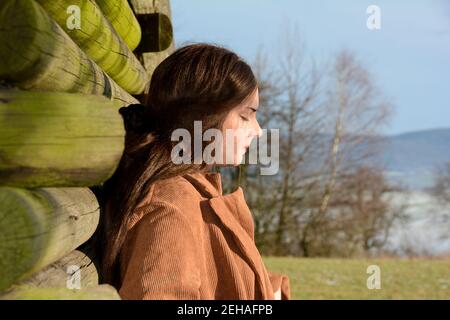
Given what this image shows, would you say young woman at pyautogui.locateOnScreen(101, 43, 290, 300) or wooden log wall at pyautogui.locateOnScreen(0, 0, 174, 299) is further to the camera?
young woman at pyautogui.locateOnScreen(101, 43, 290, 300)

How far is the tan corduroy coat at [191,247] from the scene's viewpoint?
1904 millimetres

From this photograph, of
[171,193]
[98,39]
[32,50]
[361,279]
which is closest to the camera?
[32,50]

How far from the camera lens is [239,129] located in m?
2.35

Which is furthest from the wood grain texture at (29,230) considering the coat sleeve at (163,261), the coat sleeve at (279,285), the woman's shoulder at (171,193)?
the coat sleeve at (279,285)

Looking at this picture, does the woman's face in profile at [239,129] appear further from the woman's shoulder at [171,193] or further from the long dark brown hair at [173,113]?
the woman's shoulder at [171,193]

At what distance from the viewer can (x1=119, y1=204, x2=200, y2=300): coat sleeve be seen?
1.88 meters

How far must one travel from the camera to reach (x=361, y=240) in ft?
70.5

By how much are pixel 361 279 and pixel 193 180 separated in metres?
9.67

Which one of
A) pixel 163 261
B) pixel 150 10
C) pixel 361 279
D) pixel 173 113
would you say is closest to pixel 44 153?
pixel 163 261

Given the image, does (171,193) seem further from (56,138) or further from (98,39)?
(98,39)

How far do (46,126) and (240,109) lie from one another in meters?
0.80

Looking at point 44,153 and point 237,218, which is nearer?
point 44,153

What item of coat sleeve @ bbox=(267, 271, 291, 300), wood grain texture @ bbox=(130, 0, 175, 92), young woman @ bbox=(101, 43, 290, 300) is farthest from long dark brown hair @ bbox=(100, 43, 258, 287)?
wood grain texture @ bbox=(130, 0, 175, 92)

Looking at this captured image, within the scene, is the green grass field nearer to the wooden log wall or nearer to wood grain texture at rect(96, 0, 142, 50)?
wood grain texture at rect(96, 0, 142, 50)
